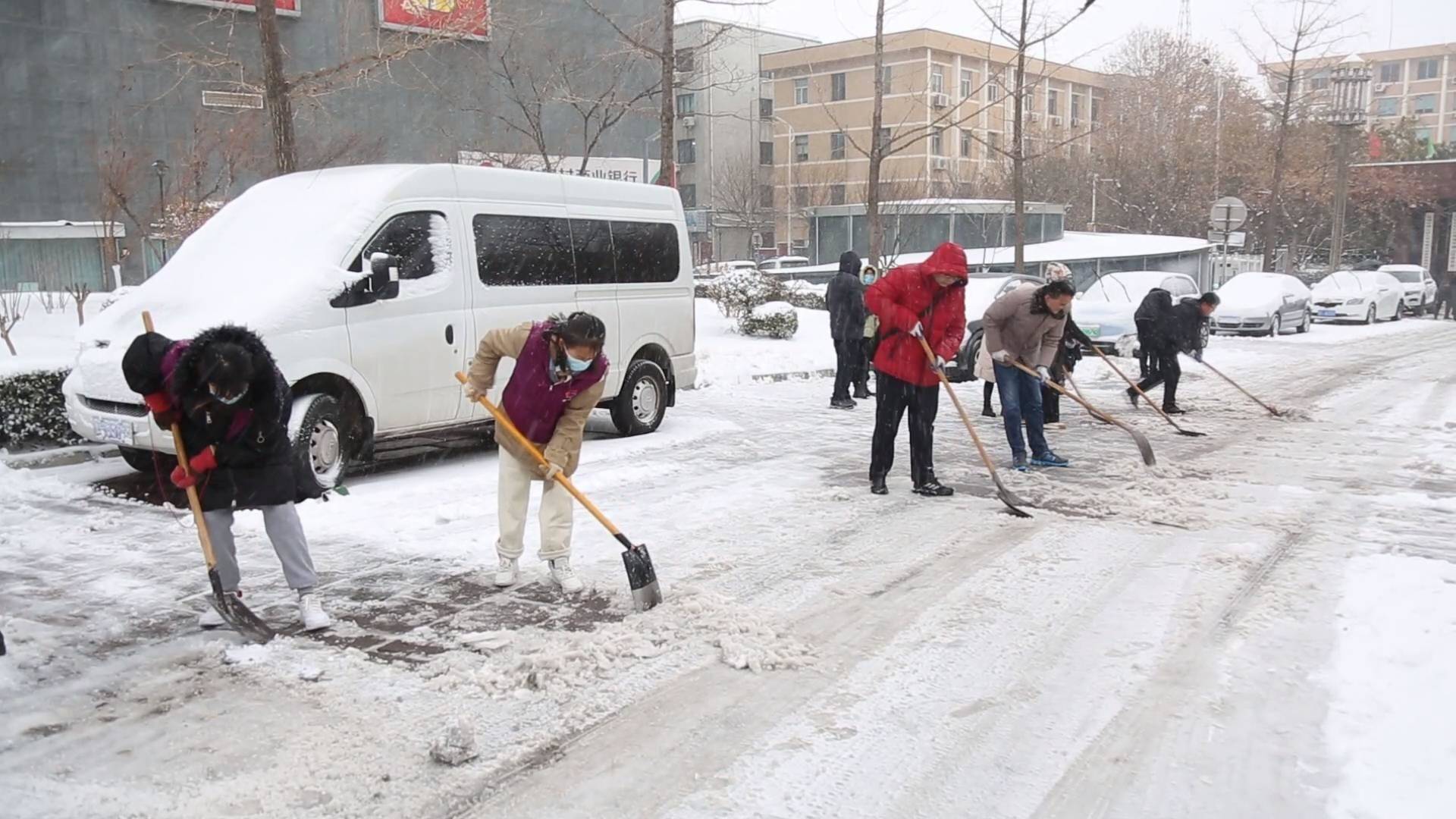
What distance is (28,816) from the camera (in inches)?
128

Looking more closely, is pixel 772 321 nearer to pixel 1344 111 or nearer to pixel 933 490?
pixel 933 490

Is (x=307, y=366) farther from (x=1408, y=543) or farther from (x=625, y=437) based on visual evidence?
(x=1408, y=543)

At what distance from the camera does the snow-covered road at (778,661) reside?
3.47 metres

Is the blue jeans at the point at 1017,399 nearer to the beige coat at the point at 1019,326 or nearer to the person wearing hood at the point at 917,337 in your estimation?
the beige coat at the point at 1019,326

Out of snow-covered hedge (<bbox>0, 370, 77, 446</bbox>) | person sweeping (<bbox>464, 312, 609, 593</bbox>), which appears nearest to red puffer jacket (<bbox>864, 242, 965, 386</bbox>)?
person sweeping (<bbox>464, 312, 609, 593</bbox>)

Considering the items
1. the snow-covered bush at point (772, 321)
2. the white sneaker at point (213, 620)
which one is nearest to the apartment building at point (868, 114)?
the snow-covered bush at point (772, 321)

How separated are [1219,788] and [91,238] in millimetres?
34793

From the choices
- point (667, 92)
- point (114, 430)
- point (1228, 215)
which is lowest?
point (114, 430)

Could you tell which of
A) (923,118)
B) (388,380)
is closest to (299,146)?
(388,380)

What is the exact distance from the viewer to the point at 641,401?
10.4 m

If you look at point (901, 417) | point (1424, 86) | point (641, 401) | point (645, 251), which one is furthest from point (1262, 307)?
point (1424, 86)

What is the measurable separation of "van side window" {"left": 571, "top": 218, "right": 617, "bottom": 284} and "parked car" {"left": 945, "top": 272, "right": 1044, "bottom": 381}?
536 centimetres

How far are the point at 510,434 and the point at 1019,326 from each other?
4813 mm

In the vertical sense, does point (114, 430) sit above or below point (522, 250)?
below
